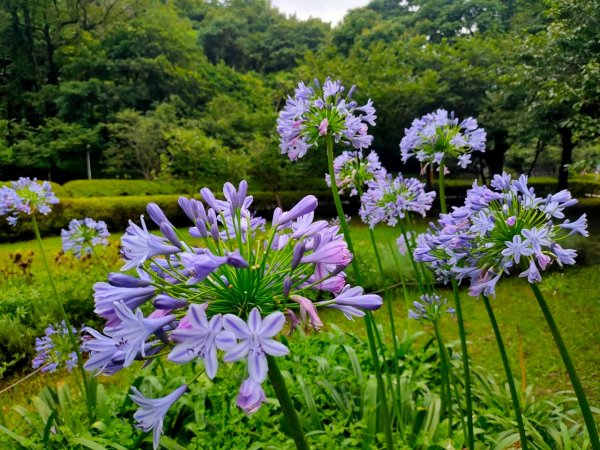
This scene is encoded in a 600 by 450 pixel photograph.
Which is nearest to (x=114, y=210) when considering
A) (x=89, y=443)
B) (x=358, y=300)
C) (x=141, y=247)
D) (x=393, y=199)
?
(x=393, y=199)

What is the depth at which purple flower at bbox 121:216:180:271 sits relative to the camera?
3.66 ft

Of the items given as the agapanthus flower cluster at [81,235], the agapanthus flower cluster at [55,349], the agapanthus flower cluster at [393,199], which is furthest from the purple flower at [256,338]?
the agapanthus flower cluster at [81,235]

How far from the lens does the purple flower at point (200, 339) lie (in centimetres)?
91

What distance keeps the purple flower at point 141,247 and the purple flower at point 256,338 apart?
0.30m

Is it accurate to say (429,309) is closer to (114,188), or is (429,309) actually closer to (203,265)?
(203,265)

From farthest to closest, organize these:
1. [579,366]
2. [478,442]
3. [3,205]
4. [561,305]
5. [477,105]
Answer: [477,105] → [561,305] → [579,366] → [3,205] → [478,442]

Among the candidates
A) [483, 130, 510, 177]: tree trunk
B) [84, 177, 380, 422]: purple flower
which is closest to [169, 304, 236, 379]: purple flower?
[84, 177, 380, 422]: purple flower

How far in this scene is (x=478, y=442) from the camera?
3.05 meters

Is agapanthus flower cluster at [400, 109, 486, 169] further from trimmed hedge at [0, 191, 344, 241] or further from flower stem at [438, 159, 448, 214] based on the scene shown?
trimmed hedge at [0, 191, 344, 241]

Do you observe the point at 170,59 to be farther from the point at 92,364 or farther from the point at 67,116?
the point at 92,364

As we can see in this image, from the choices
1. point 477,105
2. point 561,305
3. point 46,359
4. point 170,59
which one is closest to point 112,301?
point 46,359

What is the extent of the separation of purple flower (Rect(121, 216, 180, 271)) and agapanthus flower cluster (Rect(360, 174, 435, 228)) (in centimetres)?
220

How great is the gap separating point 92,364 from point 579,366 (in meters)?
6.03

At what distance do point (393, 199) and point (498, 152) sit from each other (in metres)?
19.9
